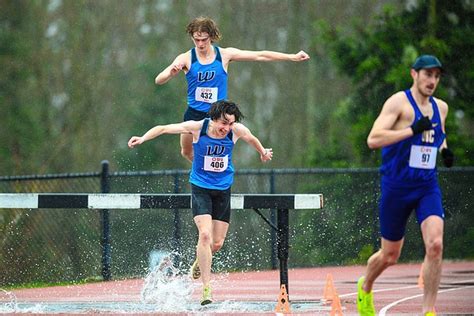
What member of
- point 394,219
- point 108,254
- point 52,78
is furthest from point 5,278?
point 52,78

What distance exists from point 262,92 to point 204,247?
25.8m

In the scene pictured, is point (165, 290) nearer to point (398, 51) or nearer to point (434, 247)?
point (434, 247)

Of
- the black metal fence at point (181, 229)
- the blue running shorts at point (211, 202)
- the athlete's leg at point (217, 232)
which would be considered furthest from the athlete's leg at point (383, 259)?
the black metal fence at point (181, 229)

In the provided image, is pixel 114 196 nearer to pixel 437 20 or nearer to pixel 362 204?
pixel 362 204

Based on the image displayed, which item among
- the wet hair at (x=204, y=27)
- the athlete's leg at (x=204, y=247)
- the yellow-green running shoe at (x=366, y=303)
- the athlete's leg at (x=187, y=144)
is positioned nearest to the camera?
the yellow-green running shoe at (x=366, y=303)

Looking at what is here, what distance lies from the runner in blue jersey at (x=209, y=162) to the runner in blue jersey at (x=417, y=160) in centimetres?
238

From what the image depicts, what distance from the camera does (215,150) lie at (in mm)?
12531

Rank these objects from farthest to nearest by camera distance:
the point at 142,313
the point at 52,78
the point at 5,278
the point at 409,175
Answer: the point at 52,78, the point at 5,278, the point at 142,313, the point at 409,175

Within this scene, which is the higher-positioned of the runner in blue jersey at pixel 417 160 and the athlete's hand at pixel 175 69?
the athlete's hand at pixel 175 69

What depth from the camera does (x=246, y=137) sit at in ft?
41.8

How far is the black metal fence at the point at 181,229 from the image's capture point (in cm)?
1895

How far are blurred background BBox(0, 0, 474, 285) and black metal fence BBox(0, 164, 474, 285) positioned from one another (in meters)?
0.04

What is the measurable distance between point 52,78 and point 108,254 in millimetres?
16728

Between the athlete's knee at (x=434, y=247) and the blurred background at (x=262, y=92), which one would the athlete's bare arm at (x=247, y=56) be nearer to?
the athlete's knee at (x=434, y=247)
